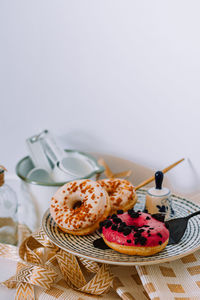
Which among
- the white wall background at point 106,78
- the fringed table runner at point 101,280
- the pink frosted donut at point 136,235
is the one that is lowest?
the fringed table runner at point 101,280

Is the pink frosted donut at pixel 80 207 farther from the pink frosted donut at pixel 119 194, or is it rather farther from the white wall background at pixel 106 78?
the white wall background at pixel 106 78

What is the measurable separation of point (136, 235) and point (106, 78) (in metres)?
0.45

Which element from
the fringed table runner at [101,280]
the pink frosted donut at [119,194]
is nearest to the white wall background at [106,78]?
the pink frosted donut at [119,194]

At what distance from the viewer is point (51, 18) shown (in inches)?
36.4

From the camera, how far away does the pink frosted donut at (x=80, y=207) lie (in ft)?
2.18

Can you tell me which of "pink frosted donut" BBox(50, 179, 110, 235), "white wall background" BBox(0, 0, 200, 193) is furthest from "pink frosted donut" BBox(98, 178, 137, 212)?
"white wall background" BBox(0, 0, 200, 193)

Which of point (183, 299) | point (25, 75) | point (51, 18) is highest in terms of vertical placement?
point (51, 18)

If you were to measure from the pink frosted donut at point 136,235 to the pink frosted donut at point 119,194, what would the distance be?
0.08 meters

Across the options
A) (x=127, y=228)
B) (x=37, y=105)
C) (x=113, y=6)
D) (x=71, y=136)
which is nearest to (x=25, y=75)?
Answer: (x=37, y=105)

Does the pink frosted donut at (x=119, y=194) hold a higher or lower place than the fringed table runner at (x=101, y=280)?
higher

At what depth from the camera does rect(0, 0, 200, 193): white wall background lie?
787 mm

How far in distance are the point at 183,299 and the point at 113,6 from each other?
64 cm

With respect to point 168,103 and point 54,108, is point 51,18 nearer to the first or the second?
point 54,108

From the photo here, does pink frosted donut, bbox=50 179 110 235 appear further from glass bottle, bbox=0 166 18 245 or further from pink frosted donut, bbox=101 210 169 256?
glass bottle, bbox=0 166 18 245
